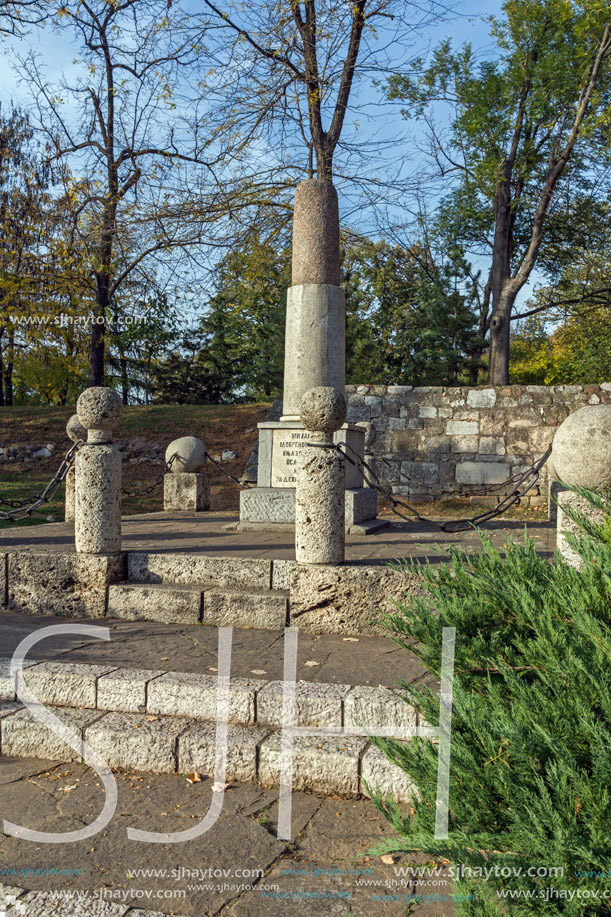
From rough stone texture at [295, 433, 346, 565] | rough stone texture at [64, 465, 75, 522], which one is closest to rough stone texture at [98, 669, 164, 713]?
rough stone texture at [295, 433, 346, 565]

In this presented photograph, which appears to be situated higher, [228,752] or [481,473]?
[481,473]

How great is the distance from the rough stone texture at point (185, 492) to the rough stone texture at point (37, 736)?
6.10m

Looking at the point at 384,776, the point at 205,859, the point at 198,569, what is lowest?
the point at 205,859

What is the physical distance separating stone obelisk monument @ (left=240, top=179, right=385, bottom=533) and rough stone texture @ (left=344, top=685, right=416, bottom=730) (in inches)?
160

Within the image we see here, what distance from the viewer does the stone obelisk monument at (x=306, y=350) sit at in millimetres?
7539

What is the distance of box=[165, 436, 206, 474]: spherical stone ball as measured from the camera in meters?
9.64

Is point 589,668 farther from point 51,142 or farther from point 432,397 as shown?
point 51,142

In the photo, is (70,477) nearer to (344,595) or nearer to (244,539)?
(244,539)

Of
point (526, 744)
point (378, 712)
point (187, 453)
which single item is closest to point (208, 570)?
point (378, 712)

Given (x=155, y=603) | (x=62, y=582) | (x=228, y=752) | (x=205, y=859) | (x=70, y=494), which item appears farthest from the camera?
(x=70, y=494)

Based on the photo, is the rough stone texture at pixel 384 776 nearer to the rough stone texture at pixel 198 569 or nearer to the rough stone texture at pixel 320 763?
the rough stone texture at pixel 320 763

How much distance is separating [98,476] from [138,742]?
261 centimetres

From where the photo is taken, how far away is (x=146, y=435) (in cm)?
1711

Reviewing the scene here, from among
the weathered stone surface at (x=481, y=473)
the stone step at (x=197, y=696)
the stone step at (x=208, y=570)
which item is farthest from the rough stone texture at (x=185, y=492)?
the stone step at (x=197, y=696)
